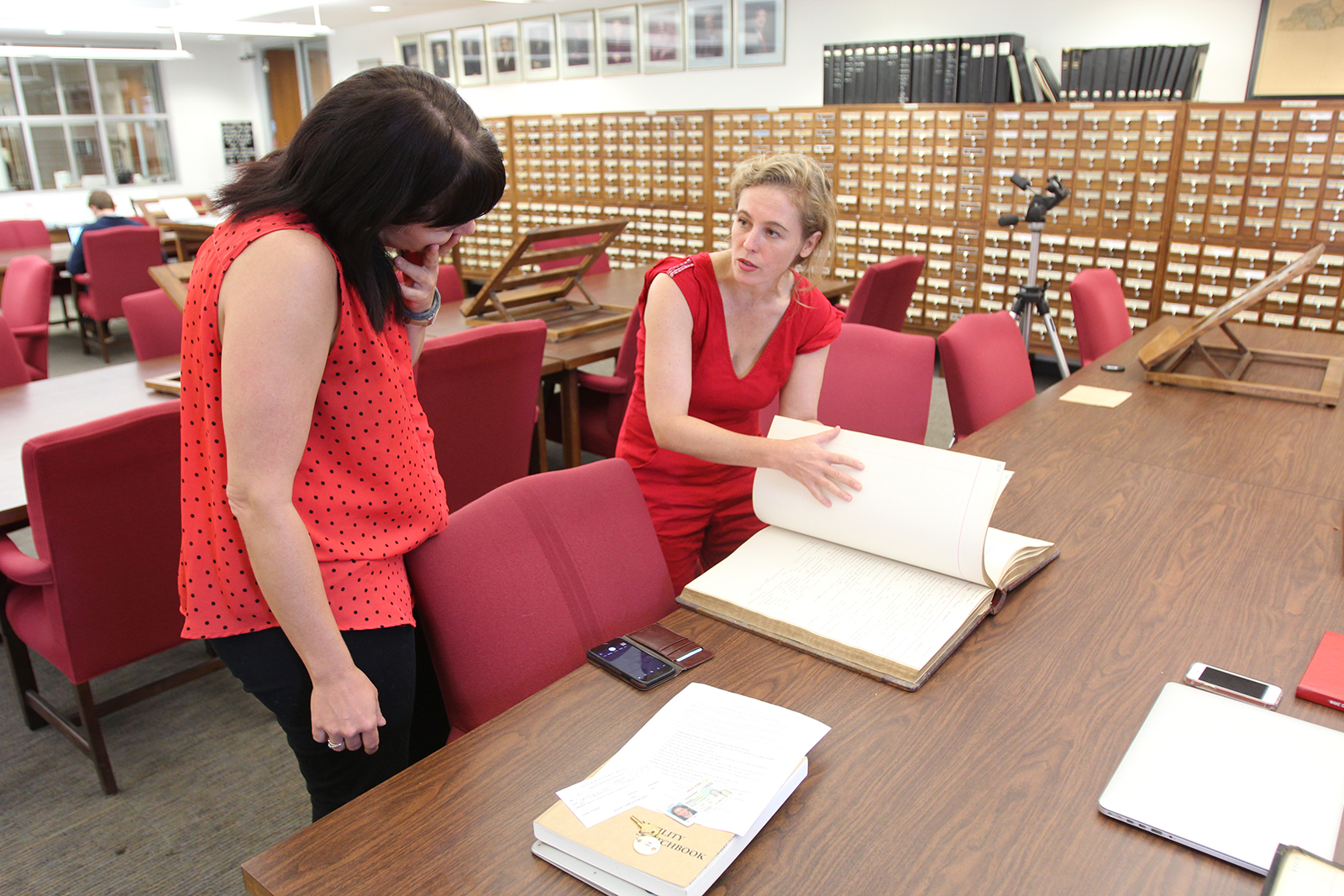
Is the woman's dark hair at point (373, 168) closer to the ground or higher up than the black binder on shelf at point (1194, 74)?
closer to the ground

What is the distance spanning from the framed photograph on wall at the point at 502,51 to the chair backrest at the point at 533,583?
690cm

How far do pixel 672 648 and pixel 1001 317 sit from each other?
A: 1.90 m

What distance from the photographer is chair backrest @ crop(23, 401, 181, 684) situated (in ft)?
5.48

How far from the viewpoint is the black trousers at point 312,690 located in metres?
1.07

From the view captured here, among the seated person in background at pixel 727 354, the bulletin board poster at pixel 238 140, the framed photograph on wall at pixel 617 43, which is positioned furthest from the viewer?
the bulletin board poster at pixel 238 140

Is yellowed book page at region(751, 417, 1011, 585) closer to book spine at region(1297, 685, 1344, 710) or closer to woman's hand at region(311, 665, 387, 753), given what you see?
book spine at region(1297, 685, 1344, 710)

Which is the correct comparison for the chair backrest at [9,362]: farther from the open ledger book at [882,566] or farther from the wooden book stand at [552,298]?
the open ledger book at [882,566]

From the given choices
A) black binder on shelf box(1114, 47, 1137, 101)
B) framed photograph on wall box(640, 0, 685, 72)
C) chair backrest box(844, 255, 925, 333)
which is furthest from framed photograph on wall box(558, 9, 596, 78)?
chair backrest box(844, 255, 925, 333)

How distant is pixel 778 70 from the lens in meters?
5.88

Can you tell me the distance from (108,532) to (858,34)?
504 cm

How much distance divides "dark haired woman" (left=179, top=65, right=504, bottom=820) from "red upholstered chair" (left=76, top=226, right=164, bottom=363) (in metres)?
5.34

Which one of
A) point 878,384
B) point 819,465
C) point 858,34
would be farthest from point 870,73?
point 819,465

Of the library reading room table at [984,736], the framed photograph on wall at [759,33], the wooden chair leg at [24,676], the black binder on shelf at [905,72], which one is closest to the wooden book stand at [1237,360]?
the library reading room table at [984,736]

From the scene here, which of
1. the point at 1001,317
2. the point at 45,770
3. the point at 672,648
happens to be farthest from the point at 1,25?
the point at 672,648
